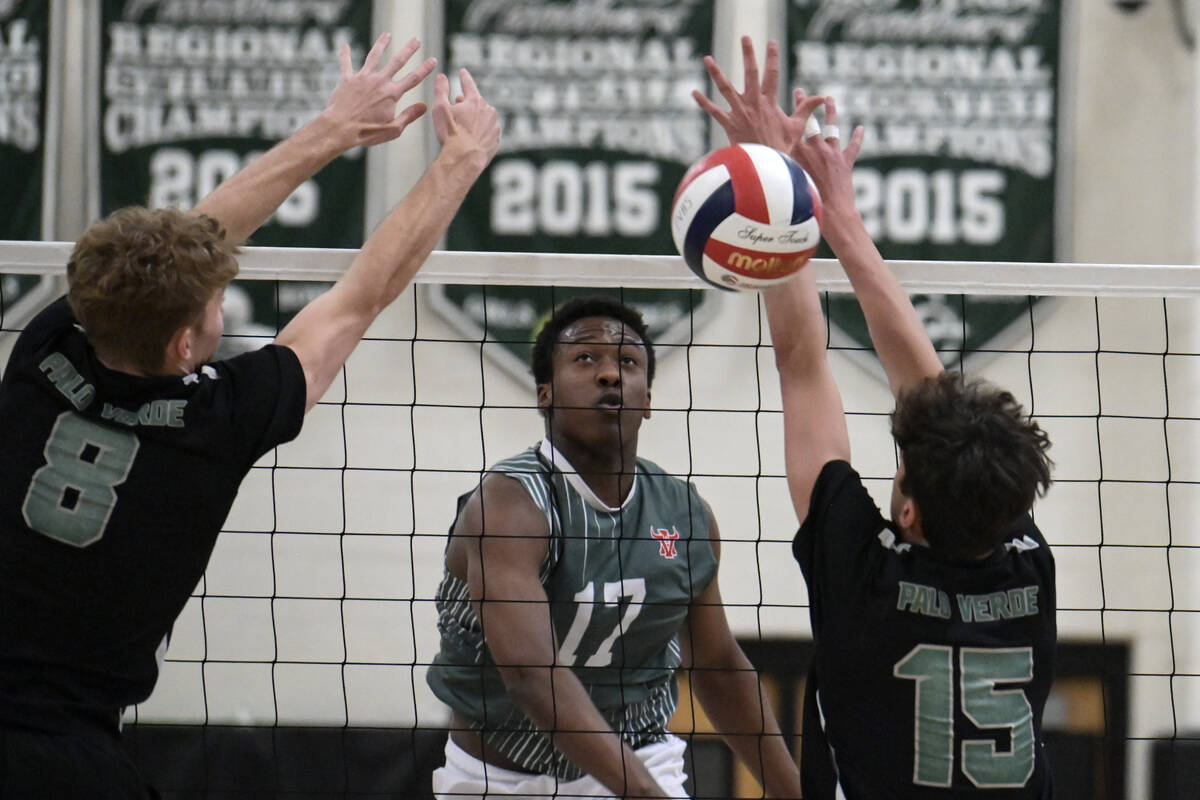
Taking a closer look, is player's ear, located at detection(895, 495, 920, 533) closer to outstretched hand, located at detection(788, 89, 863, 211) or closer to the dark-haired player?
outstretched hand, located at detection(788, 89, 863, 211)

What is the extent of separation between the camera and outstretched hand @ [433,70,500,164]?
2676 mm

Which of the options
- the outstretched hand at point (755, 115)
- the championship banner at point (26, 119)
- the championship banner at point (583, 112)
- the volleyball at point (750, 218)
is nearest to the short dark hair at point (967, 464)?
the volleyball at point (750, 218)

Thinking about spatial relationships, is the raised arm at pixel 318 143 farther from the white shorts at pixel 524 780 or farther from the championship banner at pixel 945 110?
the championship banner at pixel 945 110

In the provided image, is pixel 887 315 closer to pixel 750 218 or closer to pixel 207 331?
pixel 750 218

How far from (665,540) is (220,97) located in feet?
12.0

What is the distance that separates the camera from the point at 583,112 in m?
6.15

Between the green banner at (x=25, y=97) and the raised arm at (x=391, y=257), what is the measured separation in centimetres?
407

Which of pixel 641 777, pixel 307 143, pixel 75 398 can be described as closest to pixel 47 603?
pixel 75 398

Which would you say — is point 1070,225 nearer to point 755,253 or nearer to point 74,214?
point 755,253

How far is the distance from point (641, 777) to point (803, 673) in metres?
2.84

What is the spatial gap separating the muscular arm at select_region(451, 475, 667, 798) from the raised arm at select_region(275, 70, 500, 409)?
1.06m

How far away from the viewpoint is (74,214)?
6113 mm

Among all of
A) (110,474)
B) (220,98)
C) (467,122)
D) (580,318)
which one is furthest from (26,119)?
(110,474)

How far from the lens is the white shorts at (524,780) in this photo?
3461 mm
